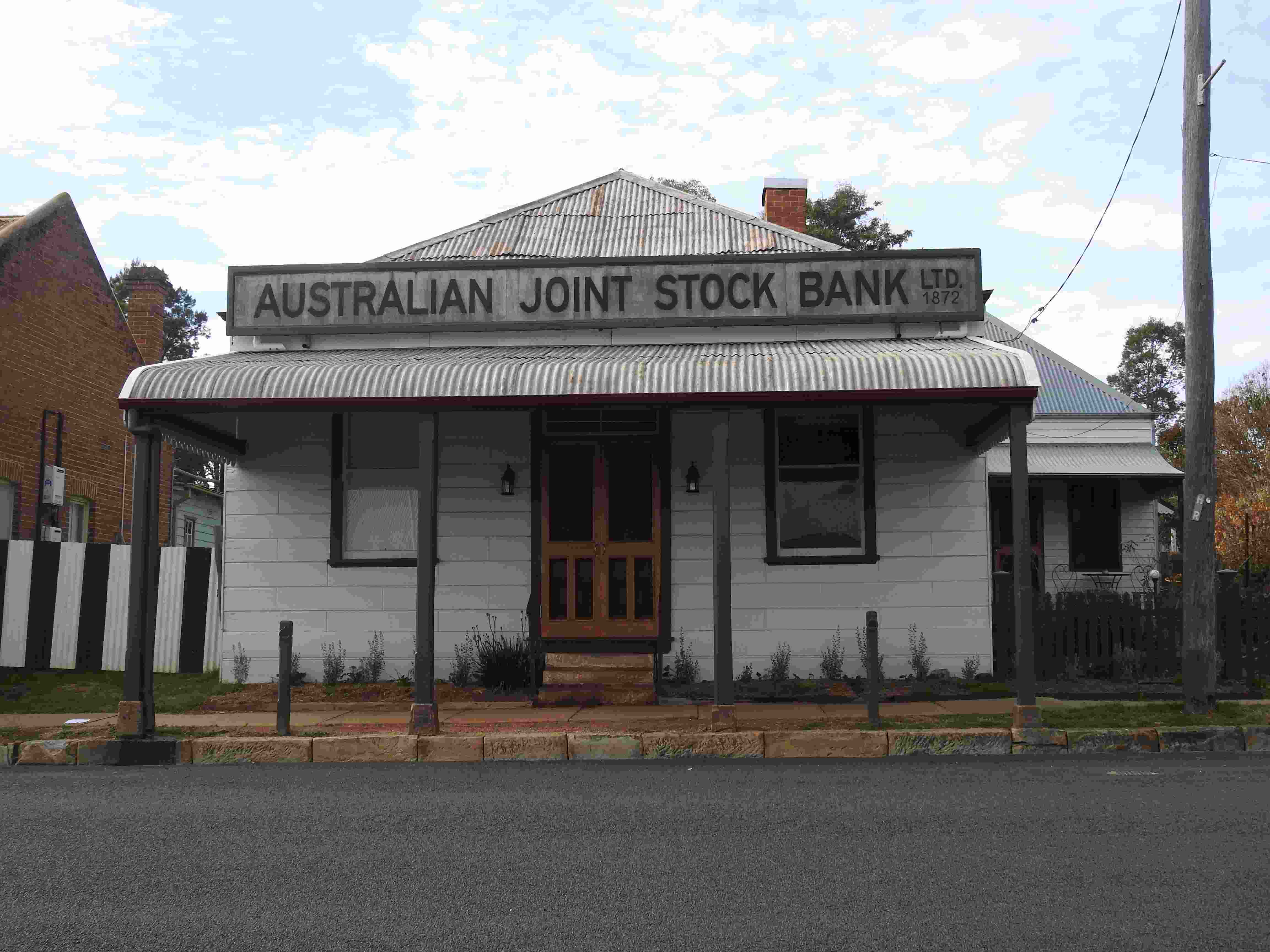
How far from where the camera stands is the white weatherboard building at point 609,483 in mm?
11711

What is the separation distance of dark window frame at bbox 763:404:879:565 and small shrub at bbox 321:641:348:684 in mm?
4596

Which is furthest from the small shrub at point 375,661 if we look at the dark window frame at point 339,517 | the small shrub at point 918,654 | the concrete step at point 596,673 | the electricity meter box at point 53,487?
the electricity meter box at point 53,487

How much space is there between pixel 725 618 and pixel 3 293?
13370 mm

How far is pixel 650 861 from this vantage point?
5.41 meters

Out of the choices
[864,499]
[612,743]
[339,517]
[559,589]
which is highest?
[864,499]

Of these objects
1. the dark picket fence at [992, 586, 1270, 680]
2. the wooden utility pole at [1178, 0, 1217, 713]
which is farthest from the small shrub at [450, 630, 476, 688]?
the wooden utility pole at [1178, 0, 1217, 713]

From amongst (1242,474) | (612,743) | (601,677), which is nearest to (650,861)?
(612,743)

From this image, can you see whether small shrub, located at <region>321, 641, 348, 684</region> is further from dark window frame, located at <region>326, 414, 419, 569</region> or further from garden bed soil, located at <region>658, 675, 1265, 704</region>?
garden bed soil, located at <region>658, 675, 1265, 704</region>

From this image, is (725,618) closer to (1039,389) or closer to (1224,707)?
(1039,389)

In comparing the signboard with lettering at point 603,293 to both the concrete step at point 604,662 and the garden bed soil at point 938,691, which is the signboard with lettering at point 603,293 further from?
the garden bed soil at point 938,691

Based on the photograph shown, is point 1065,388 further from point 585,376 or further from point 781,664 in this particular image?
point 585,376

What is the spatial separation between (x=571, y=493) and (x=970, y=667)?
14.9 ft

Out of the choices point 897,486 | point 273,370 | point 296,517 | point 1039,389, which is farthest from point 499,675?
point 1039,389

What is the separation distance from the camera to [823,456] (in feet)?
39.8
